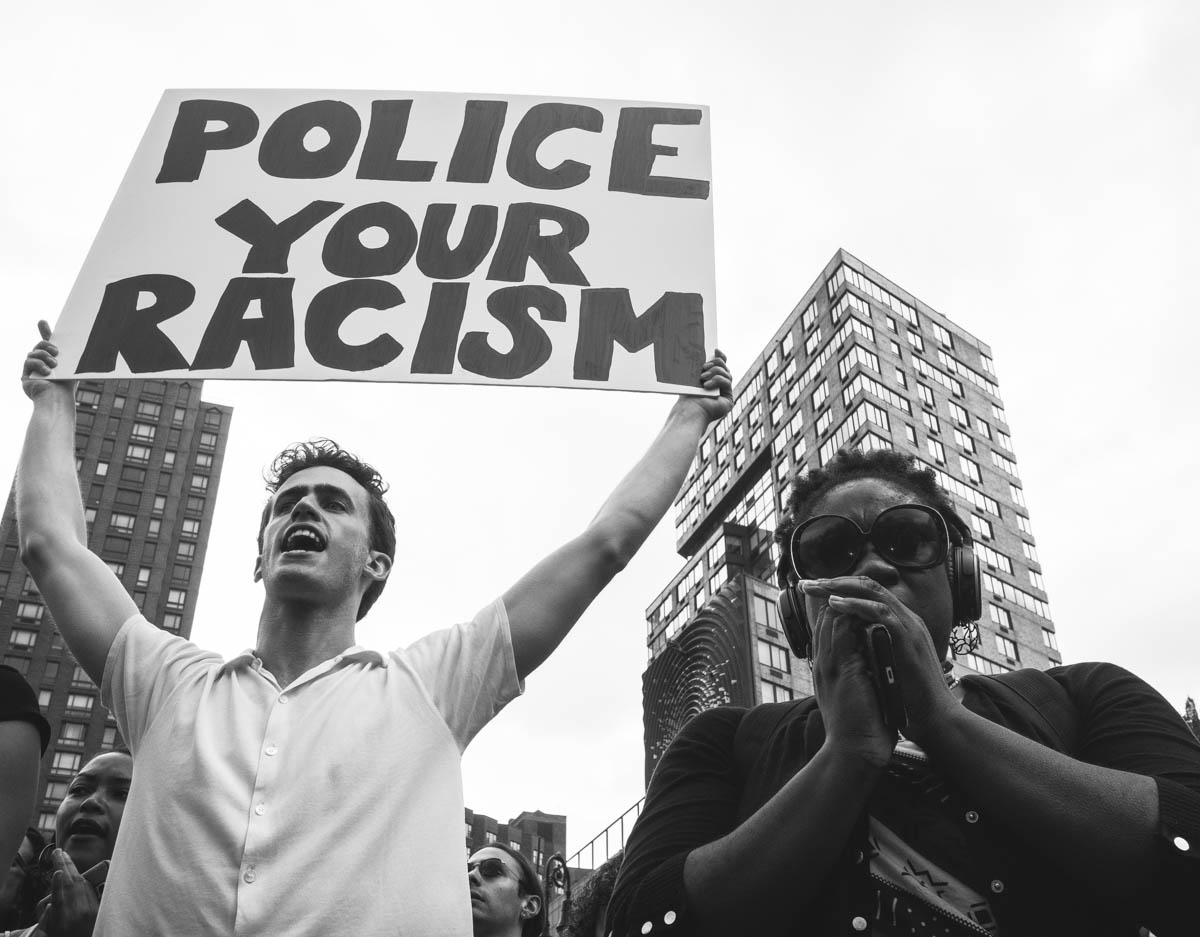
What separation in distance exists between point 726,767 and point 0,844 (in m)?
1.74

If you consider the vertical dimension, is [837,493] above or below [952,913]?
above

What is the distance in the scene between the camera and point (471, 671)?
8.29 feet

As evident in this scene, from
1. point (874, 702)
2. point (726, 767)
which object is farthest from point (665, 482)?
point (874, 702)

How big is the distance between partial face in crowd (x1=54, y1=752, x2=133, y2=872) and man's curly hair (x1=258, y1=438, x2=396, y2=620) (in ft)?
5.26

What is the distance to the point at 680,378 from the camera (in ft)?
10.6

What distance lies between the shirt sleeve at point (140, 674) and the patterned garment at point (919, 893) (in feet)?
5.45

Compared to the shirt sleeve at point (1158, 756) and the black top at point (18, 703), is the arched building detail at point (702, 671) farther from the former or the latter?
the shirt sleeve at point (1158, 756)

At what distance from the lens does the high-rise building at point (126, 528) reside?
74750 mm

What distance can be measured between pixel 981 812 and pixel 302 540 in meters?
1.96

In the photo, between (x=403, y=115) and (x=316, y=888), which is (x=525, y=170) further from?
(x=316, y=888)

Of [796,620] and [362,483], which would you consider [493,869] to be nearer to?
→ [362,483]

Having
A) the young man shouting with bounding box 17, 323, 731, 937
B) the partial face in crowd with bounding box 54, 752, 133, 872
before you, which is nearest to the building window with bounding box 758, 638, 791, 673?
the partial face in crowd with bounding box 54, 752, 133, 872

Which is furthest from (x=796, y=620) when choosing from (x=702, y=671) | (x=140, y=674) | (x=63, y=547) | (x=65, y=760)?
(x=65, y=760)

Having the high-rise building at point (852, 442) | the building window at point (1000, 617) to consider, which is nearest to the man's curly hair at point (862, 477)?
the high-rise building at point (852, 442)
